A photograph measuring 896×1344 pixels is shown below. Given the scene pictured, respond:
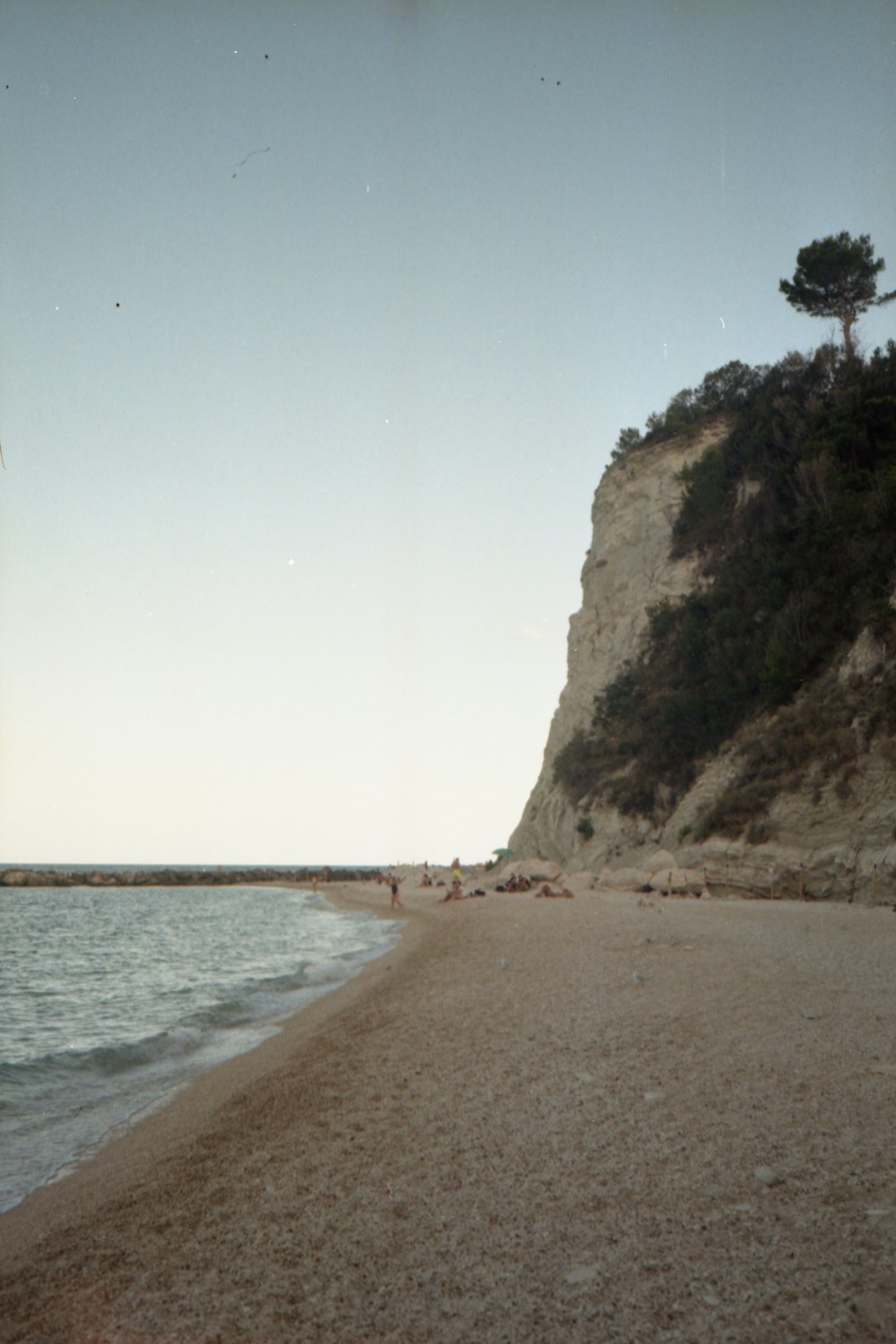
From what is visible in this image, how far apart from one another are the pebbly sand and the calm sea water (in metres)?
0.77

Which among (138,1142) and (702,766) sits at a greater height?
(702,766)

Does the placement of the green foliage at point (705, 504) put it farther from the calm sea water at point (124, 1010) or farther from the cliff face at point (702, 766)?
the calm sea water at point (124, 1010)

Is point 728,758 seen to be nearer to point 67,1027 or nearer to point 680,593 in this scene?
point 680,593

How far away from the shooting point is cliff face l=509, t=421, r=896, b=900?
21094 millimetres

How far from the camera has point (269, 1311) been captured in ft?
10.1

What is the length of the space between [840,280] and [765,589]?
56.4ft

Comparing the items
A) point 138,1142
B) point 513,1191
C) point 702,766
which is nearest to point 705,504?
point 702,766

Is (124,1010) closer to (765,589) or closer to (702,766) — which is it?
(702,766)

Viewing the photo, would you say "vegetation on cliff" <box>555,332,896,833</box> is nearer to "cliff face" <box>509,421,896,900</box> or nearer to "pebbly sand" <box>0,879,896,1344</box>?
"cliff face" <box>509,421,896,900</box>

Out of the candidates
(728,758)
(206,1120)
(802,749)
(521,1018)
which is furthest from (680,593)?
(206,1120)

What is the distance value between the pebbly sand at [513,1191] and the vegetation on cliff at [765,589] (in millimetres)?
18615

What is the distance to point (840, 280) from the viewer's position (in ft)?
119

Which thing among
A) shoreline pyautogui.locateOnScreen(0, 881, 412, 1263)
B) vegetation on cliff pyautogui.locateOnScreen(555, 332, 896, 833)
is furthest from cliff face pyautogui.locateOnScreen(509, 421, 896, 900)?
shoreline pyautogui.locateOnScreen(0, 881, 412, 1263)

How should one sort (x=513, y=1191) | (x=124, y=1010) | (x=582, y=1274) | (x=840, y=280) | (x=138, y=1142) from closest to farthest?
1. (x=582, y=1274)
2. (x=513, y=1191)
3. (x=138, y=1142)
4. (x=124, y=1010)
5. (x=840, y=280)
